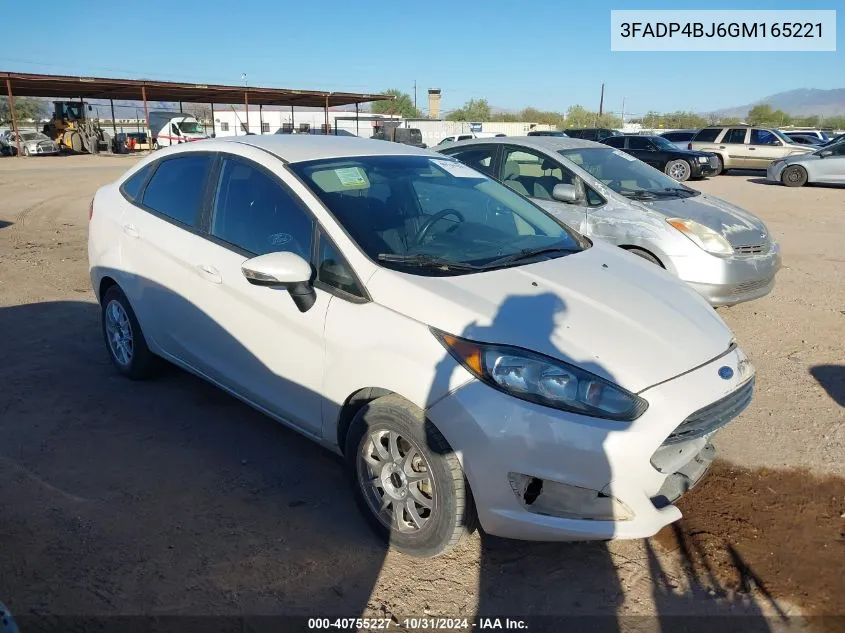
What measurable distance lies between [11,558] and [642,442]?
104 inches

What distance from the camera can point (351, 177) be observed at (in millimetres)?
3504

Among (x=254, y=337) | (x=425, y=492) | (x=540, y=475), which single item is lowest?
(x=425, y=492)

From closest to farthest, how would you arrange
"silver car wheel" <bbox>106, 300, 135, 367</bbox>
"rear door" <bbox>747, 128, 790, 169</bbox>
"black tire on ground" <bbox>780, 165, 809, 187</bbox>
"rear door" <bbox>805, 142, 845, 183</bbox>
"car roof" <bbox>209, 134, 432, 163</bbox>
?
"car roof" <bbox>209, 134, 432, 163</bbox> → "silver car wheel" <bbox>106, 300, 135, 367</bbox> → "rear door" <bbox>805, 142, 845, 183</bbox> → "black tire on ground" <bbox>780, 165, 809, 187</bbox> → "rear door" <bbox>747, 128, 790, 169</bbox>

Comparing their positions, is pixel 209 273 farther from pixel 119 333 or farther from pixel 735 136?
pixel 735 136

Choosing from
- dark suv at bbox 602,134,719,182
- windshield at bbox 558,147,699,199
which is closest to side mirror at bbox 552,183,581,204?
windshield at bbox 558,147,699,199

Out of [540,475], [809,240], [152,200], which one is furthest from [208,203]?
[809,240]

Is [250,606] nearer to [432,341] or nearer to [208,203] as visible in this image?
[432,341]

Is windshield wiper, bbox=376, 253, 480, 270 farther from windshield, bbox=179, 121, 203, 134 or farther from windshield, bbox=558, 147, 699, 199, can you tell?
windshield, bbox=179, 121, 203, 134

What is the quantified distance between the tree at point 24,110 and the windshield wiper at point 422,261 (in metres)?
77.5

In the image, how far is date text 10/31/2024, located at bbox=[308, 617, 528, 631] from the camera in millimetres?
2506

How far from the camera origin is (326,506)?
3.25m

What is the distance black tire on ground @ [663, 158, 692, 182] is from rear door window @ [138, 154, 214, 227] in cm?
1952

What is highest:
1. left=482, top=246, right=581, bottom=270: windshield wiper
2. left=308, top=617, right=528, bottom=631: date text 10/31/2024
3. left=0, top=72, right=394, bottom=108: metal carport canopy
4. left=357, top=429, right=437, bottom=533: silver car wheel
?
left=0, top=72, right=394, bottom=108: metal carport canopy

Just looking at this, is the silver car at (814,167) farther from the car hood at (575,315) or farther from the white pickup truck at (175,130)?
the white pickup truck at (175,130)
